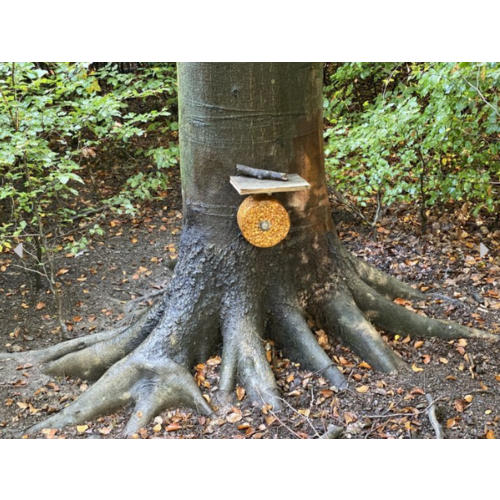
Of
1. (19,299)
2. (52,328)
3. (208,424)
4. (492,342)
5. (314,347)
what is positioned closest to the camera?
(208,424)

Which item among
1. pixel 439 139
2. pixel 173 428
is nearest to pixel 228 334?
pixel 173 428

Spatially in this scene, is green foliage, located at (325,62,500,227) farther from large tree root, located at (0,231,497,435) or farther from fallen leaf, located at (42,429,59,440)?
fallen leaf, located at (42,429,59,440)

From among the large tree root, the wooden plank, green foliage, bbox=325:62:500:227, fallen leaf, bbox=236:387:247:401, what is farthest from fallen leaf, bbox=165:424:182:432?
green foliage, bbox=325:62:500:227

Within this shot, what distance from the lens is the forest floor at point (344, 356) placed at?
10.9 ft

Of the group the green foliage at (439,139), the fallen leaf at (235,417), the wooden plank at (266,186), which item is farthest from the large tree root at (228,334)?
the green foliage at (439,139)

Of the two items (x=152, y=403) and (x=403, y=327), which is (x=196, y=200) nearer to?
(x=152, y=403)

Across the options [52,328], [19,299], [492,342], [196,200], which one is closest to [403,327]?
[492,342]

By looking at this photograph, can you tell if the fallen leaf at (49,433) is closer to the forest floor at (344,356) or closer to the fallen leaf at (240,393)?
the forest floor at (344,356)

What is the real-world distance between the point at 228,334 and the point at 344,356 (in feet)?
2.76

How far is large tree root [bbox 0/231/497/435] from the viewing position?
11.8 ft

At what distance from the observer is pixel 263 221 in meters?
3.34

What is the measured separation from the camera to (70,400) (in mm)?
3943

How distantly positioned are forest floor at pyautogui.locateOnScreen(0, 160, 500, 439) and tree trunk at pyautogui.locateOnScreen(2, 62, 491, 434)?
0.39ft

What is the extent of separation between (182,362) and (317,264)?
1.16 m
